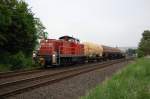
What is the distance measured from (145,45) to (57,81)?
6107 cm

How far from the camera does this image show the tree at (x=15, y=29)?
1104 inches

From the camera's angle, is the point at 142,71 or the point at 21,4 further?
the point at 21,4

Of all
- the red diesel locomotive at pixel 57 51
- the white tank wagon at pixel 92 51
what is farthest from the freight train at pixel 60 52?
the white tank wagon at pixel 92 51

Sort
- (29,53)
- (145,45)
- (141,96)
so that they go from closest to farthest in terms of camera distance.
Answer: (141,96)
(29,53)
(145,45)

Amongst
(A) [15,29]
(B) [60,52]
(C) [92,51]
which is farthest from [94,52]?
(A) [15,29]

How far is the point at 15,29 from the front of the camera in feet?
98.5

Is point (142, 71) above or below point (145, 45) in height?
below

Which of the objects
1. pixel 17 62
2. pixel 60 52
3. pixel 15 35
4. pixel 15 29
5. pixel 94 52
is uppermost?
pixel 15 29

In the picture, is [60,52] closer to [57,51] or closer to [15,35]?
[57,51]

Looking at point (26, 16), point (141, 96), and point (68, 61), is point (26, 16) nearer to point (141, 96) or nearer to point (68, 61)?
point (68, 61)

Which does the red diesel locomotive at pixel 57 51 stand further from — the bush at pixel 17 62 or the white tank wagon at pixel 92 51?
the white tank wagon at pixel 92 51

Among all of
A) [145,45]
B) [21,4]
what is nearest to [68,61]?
[21,4]

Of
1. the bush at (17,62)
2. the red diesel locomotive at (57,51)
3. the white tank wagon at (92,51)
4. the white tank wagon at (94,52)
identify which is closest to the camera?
the red diesel locomotive at (57,51)

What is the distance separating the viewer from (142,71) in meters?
18.1
